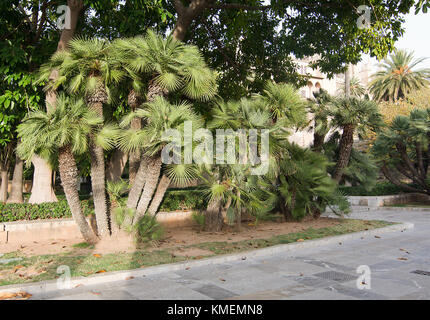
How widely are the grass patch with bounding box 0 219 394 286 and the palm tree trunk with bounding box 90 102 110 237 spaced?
0.61 metres

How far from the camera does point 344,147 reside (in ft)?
43.9

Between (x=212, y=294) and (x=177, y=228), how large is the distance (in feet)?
20.8

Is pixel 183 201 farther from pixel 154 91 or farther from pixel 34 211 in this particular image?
pixel 154 91

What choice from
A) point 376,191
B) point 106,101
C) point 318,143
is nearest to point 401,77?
point 376,191

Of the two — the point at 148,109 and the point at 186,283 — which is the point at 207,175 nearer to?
the point at 148,109

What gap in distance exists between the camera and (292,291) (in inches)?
232

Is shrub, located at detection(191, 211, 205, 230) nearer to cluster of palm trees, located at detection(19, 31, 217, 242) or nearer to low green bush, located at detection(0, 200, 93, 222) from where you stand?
cluster of palm trees, located at detection(19, 31, 217, 242)

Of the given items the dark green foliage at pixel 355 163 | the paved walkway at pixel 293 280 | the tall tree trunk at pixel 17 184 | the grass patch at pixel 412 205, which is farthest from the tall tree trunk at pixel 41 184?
the grass patch at pixel 412 205

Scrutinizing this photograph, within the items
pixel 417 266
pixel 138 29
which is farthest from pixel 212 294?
pixel 138 29

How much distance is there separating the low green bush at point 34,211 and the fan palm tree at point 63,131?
2.66 metres

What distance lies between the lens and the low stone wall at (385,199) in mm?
19891

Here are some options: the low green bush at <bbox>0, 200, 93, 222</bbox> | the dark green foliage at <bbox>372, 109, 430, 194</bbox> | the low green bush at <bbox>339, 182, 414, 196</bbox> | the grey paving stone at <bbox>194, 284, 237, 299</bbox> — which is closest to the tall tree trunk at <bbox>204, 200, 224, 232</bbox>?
the low green bush at <bbox>0, 200, 93, 222</bbox>

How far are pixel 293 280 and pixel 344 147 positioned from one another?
796 centimetres

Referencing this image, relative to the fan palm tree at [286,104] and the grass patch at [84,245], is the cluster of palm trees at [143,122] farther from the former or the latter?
the grass patch at [84,245]
